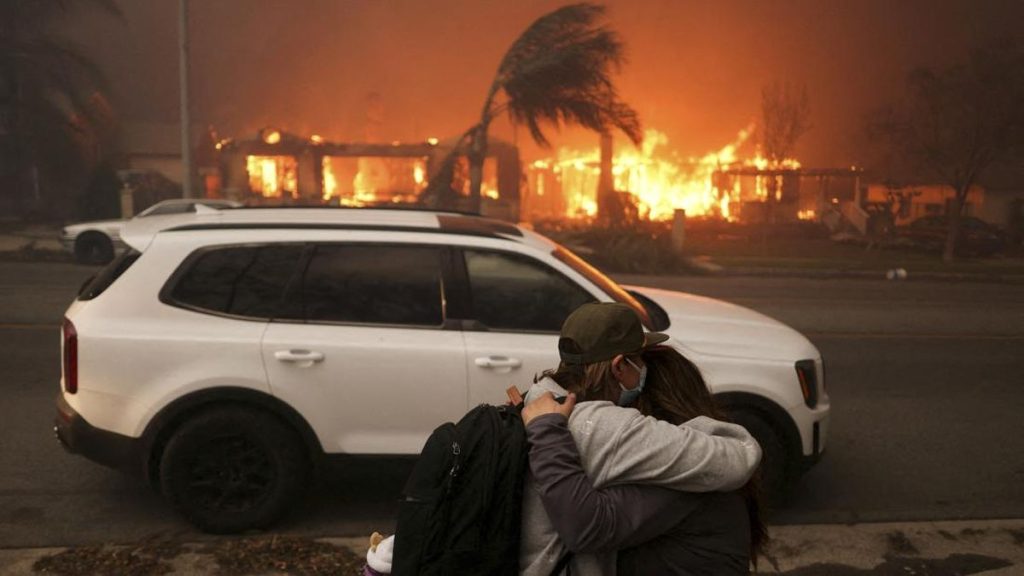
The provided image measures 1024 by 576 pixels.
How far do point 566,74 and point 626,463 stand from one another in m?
22.2

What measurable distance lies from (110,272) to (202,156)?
39.0 metres

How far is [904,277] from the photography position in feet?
66.1

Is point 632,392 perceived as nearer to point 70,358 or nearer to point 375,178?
point 70,358

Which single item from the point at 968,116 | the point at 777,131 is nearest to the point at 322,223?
the point at 968,116

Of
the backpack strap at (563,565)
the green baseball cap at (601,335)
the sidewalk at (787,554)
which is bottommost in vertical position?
the sidewalk at (787,554)

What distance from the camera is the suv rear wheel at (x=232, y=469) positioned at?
4.65 metres

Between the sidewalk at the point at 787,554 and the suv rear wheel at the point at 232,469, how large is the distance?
0.18 m

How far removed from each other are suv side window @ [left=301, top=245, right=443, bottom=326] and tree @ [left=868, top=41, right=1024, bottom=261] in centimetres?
2284

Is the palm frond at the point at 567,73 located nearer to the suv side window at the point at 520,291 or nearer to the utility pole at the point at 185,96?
the utility pole at the point at 185,96

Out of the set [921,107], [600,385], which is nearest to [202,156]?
[921,107]

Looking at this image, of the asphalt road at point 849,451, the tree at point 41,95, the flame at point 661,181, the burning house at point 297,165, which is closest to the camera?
the asphalt road at point 849,451

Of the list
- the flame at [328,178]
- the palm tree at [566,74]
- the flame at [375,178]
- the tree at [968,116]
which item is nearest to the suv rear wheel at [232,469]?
the palm tree at [566,74]

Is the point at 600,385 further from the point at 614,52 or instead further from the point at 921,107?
the point at 921,107

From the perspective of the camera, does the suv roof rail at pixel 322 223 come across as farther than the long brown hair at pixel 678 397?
Yes
